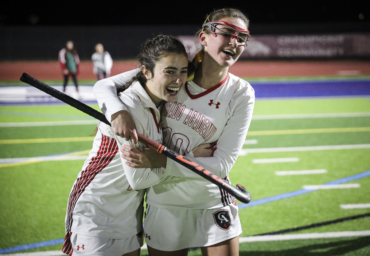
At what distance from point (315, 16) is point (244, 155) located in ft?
92.8

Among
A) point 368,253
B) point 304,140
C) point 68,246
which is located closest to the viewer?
point 68,246

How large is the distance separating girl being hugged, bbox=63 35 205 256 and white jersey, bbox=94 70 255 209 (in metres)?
0.13

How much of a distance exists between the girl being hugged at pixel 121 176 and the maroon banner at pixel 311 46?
20981 mm

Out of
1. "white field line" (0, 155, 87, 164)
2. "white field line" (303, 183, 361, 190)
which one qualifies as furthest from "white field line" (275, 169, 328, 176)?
"white field line" (0, 155, 87, 164)

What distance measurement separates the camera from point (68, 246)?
7.24 feet

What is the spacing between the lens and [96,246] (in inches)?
80.4

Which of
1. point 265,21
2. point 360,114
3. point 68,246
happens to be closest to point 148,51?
point 68,246

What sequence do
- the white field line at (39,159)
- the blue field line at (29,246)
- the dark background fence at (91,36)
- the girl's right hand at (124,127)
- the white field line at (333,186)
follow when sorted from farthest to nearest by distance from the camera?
1. the dark background fence at (91,36)
2. the white field line at (39,159)
3. the white field line at (333,186)
4. the blue field line at (29,246)
5. the girl's right hand at (124,127)

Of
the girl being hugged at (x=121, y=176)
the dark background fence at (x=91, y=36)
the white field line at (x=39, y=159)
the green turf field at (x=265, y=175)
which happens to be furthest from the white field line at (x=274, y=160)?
the dark background fence at (x=91, y=36)

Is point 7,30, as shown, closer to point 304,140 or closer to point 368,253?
point 304,140

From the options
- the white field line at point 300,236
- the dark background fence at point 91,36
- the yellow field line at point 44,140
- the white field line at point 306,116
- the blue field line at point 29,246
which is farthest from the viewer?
the dark background fence at point 91,36

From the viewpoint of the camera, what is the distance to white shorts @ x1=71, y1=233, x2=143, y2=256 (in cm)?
204

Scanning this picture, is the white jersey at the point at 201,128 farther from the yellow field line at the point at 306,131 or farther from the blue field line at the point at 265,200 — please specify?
the yellow field line at the point at 306,131

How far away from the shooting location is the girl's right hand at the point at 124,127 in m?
1.88
